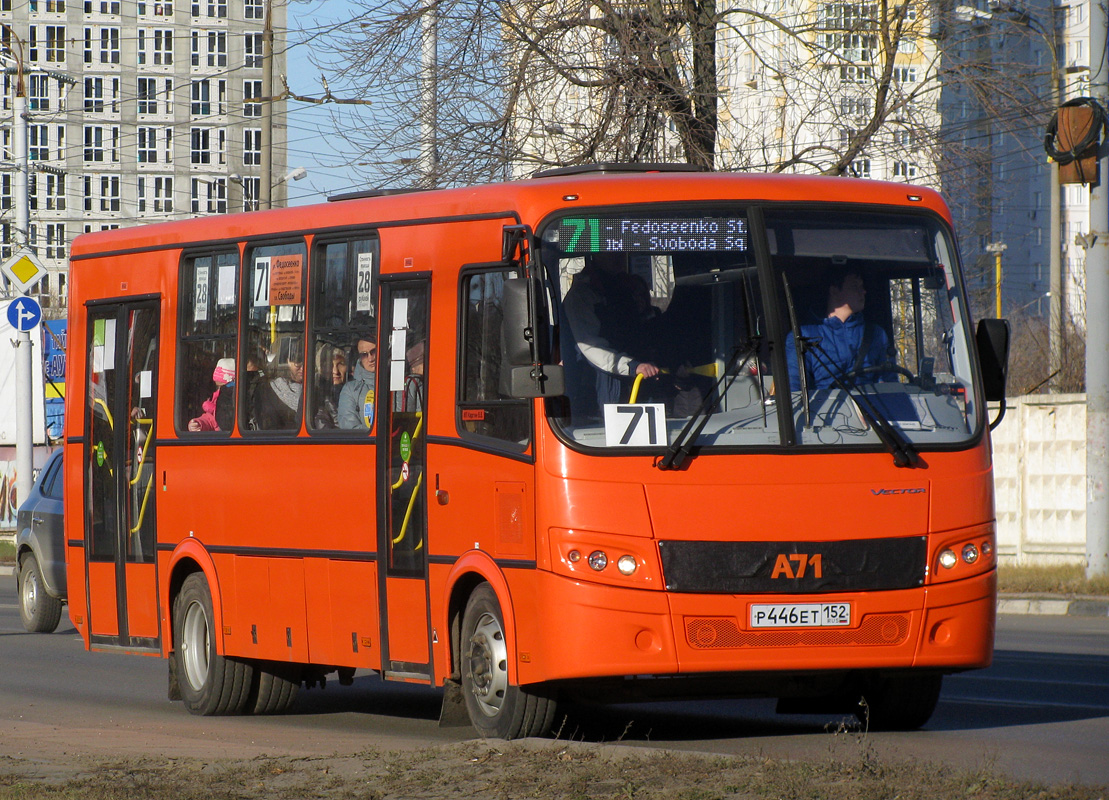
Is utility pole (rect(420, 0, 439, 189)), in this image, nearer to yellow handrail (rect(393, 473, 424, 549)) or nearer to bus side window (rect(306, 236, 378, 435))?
bus side window (rect(306, 236, 378, 435))

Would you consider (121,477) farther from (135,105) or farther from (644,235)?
(135,105)

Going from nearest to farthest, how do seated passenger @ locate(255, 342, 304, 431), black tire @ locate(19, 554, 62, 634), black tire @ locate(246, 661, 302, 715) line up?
seated passenger @ locate(255, 342, 304, 431), black tire @ locate(246, 661, 302, 715), black tire @ locate(19, 554, 62, 634)

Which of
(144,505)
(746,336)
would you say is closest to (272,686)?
(144,505)

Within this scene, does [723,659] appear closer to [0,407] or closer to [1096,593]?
[1096,593]

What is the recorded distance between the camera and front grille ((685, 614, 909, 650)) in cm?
872

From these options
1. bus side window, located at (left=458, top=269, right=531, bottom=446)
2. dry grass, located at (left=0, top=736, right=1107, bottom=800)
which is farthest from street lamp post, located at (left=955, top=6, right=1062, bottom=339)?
dry grass, located at (left=0, top=736, right=1107, bottom=800)

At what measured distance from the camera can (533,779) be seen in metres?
7.56

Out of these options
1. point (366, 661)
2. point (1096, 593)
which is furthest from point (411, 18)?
point (366, 661)

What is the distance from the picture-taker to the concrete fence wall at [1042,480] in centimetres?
2384

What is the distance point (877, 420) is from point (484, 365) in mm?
1956

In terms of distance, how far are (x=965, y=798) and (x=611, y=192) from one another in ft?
11.9

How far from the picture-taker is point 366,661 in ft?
34.6

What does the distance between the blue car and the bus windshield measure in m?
12.0

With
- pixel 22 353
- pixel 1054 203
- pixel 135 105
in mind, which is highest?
pixel 135 105
